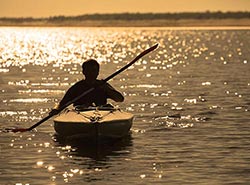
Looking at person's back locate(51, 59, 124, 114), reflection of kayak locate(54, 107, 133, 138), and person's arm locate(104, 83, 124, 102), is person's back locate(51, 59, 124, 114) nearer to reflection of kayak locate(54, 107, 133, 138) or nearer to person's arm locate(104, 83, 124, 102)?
person's arm locate(104, 83, 124, 102)

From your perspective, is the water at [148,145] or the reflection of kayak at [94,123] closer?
the water at [148,145]

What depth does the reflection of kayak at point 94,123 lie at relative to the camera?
2589 cm

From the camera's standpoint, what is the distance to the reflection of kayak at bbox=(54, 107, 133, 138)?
2589 centimetres

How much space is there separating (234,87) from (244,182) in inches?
1044

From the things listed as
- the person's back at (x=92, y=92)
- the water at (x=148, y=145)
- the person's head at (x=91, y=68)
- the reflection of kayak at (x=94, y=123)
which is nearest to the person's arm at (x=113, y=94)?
the person's back at (x=92, y=92)

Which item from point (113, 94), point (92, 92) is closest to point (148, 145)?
point (113, 94)

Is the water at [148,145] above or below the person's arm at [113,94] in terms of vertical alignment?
below

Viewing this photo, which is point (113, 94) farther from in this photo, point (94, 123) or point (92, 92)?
point (94, 123)

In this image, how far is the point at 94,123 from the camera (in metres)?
25.7

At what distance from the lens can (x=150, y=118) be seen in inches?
1323

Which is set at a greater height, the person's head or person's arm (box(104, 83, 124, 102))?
the person's head

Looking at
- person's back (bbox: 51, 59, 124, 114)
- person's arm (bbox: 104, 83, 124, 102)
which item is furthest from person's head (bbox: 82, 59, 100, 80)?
person's arm (bbox: 104, 83, 124, 102)

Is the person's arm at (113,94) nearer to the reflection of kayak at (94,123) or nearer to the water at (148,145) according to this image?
the reflection of kayak at (94,123)

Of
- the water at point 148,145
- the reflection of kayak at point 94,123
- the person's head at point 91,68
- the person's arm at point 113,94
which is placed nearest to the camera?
the water at point 148,145
